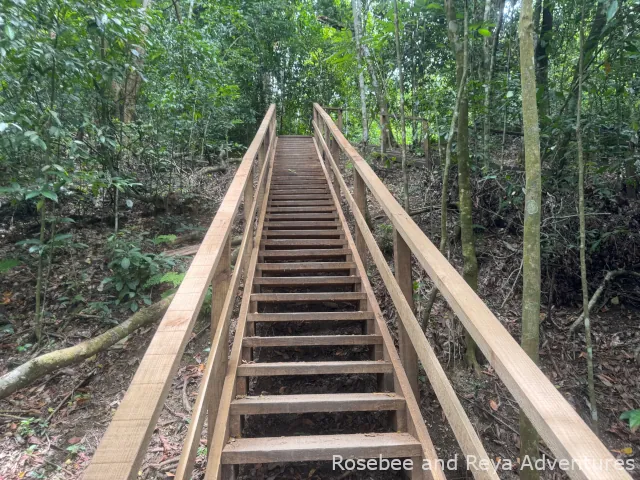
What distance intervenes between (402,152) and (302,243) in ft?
4.69

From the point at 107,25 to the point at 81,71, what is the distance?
0.54 meters

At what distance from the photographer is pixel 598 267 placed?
3.50m

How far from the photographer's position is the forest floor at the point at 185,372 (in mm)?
2398

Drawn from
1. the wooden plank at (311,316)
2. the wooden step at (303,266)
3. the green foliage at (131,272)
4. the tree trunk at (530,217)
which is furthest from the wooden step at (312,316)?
the green foliage at (131,272)

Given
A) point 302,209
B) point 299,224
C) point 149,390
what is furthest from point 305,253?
point 149,390

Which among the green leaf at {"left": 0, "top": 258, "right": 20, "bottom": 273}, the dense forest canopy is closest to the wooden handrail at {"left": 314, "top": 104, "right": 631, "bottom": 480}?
the dense forest canopy

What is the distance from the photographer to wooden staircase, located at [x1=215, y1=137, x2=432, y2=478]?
164 centimetres

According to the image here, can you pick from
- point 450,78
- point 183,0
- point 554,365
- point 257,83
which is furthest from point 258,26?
point 554,365

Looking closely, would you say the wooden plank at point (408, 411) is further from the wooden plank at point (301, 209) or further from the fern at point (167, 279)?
the wooden plank at point (301, 209)

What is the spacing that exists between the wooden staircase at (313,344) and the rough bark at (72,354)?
1.24m

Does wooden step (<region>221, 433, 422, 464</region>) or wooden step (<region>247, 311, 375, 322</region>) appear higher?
wooden step (<region>247, 311, 375, 322</region>)

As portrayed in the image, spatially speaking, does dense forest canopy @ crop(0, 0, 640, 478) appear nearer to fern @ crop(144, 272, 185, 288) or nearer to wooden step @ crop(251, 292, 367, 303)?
fern @ crop(144, 272, 185, 288)

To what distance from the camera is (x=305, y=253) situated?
351cm

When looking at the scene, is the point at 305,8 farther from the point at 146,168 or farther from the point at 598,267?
the point at 598,267
